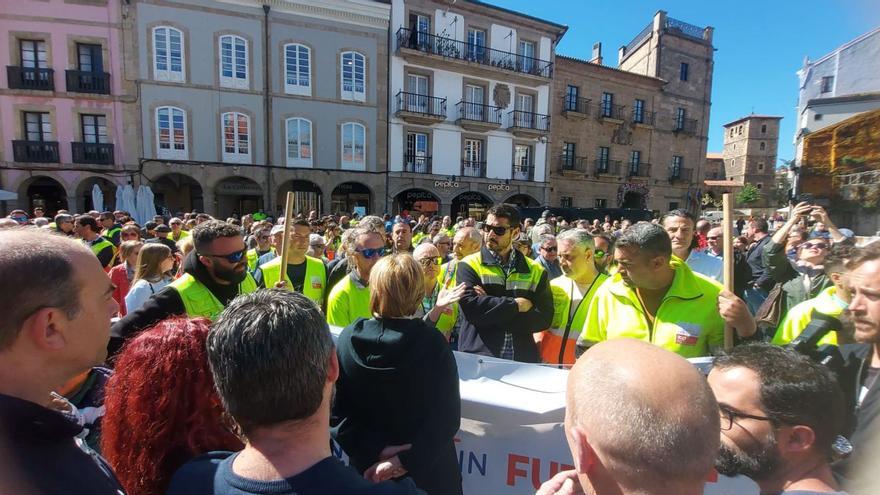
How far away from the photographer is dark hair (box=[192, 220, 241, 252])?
2.65 meters

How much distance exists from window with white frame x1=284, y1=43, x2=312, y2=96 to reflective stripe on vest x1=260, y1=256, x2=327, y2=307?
54.9 feet

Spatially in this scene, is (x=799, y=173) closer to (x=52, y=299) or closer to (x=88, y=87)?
(x=52, y=299)

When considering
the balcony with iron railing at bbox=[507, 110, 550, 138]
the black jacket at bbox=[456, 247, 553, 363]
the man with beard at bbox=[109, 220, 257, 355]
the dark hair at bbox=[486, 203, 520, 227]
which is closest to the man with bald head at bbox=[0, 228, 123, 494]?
the man with beard at bbox=[109, 220, 257, 355]

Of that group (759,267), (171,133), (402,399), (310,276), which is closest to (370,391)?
(402,399)

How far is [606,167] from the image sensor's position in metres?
25.8

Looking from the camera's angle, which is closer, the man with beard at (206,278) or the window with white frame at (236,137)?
the man with beard at (206,278)

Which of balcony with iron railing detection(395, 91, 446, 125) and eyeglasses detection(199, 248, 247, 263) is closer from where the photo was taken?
eyeglasses detection(199, 248, 247, 263)

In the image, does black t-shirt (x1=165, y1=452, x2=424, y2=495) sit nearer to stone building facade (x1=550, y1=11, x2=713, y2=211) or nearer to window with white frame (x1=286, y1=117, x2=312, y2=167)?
window with white frame (x1=286, y1=117, x2=312, y2=167)

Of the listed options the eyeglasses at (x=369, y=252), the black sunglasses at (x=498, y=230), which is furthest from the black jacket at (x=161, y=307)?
the black sunglasses at (x=498, y=230)

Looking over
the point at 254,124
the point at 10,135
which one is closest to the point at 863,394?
the point at 254,124

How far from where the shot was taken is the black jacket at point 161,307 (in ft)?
7.23

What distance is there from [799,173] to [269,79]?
19.9 m

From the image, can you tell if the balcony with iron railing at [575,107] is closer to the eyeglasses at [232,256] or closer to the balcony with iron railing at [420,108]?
the balcony with iron railing at [420,108]

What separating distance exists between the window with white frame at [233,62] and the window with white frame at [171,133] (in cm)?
230
